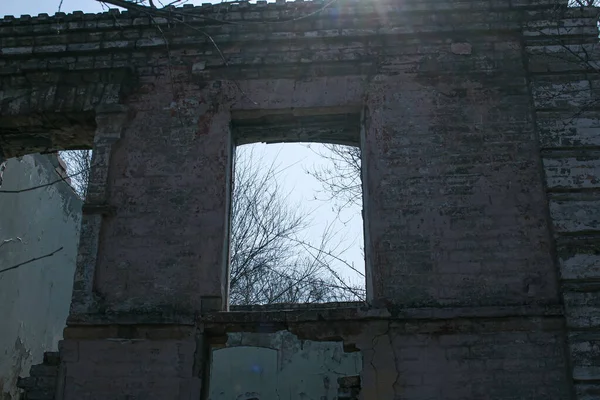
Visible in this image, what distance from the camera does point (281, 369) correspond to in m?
11.8

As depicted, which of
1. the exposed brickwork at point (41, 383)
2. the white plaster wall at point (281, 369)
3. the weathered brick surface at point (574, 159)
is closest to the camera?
the weathered brick surface at point (574, 159)

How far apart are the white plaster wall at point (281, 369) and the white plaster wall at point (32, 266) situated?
3293 millimetres

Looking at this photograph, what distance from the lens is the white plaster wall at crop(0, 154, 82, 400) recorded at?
8758 mm

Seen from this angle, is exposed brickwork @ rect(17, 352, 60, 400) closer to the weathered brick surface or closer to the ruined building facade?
the ruined building facade

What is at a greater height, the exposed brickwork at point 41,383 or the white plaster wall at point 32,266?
the white plaster wall at point 32,266

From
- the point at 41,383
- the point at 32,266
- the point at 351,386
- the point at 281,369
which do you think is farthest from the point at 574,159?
the point at 32,266

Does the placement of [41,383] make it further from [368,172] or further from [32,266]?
[32,266]

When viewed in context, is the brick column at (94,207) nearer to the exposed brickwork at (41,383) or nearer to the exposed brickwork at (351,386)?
the exposed brickwork at (41,383)

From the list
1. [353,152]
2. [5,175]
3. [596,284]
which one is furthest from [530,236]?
[5,175]

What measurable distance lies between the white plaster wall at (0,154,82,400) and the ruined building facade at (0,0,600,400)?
2813mm

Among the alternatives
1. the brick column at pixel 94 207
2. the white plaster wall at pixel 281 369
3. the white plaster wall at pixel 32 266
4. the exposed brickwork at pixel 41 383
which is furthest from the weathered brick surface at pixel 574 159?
the white plaster wall at pixel 32 266

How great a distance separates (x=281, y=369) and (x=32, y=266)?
17.0ft

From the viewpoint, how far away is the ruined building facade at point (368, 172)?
4785 millimetres

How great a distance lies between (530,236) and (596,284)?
647 millimetres
